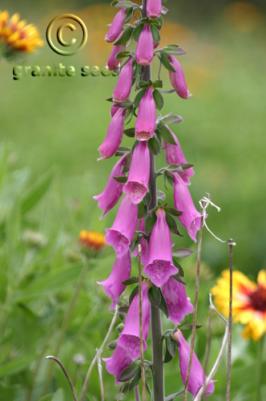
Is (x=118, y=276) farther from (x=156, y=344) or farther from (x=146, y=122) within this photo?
(x=146, y=122)

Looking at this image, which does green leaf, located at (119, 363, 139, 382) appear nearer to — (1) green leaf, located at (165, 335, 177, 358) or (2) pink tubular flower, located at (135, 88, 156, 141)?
(1) green leaf, located at (165, 335, 177, 358)

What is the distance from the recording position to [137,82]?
4.26ft

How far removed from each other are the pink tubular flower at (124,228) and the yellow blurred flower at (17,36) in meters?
1.02

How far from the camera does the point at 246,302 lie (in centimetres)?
202

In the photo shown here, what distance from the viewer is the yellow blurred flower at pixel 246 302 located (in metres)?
1.92

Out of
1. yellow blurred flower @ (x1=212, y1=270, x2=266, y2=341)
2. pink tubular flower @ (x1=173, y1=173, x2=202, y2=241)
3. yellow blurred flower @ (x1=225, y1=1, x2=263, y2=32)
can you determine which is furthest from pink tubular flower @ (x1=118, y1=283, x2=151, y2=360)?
yellow blurred flower @ (x1=225, y1=1, x2=263, y2=32)

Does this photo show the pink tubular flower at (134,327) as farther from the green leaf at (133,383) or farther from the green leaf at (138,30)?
the green leaf at (138,30)

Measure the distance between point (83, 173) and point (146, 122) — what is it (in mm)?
3031

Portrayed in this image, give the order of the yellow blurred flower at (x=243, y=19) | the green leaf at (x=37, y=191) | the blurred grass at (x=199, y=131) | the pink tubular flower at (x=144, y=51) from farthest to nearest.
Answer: the yellow blurred flower at (x=243, y=19)
the blurred grass at (x=199, y=131)
the green leaf at (x=37, y=191)
the pink tubular flower at (x=144, y=51)

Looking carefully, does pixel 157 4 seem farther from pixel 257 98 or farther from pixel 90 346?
pixel 257 98

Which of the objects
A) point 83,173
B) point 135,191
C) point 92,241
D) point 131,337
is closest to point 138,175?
point 135,191

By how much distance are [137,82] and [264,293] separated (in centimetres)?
87

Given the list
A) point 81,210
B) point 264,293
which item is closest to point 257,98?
point 81,210

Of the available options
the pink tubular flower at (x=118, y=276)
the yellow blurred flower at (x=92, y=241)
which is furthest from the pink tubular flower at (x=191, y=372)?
the yellow blurred flower at (x=92, y=241)
